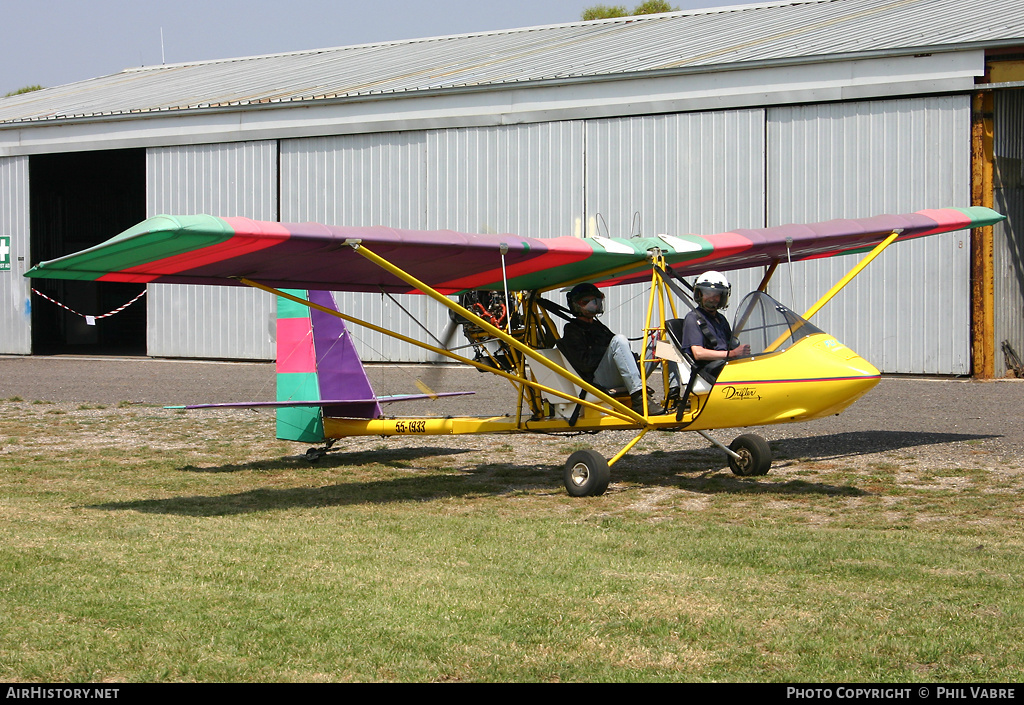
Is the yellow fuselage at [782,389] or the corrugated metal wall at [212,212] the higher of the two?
the corrugated metal wall at [212,212]

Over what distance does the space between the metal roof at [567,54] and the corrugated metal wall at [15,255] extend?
1422mm

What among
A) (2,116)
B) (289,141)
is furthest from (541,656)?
(2,116)

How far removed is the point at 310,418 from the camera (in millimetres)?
10953

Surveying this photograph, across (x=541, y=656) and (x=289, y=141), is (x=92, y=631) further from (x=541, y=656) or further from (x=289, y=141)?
(x=289, y=141)

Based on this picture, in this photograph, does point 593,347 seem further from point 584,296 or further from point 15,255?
point 15,255

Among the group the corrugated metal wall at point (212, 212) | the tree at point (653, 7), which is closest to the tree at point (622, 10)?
the tree at point (653, 7)

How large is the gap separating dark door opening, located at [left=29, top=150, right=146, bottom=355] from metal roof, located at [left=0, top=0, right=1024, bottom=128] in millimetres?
2934

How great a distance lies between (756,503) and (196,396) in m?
11.6

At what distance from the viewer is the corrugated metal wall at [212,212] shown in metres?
25.3

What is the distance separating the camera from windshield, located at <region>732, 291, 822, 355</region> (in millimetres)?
8711

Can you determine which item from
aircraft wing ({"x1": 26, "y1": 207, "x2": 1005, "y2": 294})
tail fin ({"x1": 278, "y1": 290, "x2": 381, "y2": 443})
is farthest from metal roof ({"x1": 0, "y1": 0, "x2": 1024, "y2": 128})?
tail fin ({"x1": 278, "y1": 290, "x2": 381, "y2": 443})

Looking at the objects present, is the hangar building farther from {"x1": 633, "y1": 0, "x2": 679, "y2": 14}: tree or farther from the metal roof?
{"x1": 633, "y1": 0, "x2": 679, "y2": 14}: tree

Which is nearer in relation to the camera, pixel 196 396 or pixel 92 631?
pixel 92 631

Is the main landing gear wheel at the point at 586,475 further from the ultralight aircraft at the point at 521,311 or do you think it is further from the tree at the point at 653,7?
the tree at the point at 653,7
